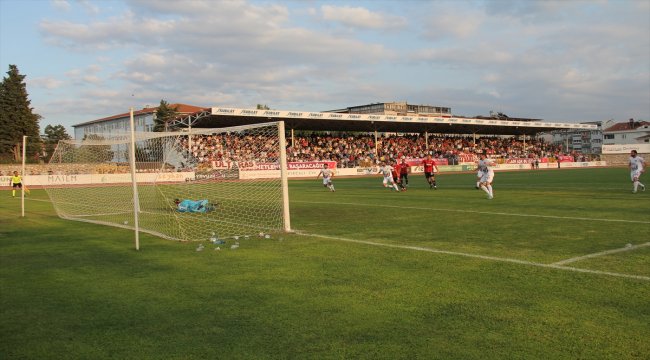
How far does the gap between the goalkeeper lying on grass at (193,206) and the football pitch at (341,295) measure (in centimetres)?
452

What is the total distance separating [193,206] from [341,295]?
1104cm

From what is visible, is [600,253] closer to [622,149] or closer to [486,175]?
[486,175]

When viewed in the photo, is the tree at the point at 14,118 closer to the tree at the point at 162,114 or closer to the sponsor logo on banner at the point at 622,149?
the tree at the point at 162,114

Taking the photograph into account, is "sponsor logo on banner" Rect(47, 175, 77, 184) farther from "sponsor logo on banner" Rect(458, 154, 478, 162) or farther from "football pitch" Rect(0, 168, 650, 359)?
"sponsor logo on banner" Rect(458, 154, 478, 162)

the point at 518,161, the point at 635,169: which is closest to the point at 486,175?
the point at 635,169

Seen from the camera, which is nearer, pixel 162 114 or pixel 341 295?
pixel 341 295

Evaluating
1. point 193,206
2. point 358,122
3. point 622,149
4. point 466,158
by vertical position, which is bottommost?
point 193,206

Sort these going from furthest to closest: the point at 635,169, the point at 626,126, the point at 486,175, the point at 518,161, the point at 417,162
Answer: the point at 626,126 → the point at 518,161 → the point at 417,162 → the point at 635,169 → the point at 486,175

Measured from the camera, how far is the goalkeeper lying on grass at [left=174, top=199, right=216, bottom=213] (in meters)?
16.1

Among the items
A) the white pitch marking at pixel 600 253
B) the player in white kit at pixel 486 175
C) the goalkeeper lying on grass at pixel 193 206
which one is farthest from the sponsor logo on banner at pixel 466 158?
the white pitch marking at pixel 600 253

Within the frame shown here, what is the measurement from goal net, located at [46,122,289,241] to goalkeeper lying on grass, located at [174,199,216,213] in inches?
1.3

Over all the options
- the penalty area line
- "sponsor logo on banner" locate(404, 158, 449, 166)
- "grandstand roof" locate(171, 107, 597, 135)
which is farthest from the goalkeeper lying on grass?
"sponsor logo on banner" locate(404, 158, 449, 166)

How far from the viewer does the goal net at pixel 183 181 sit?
13.2 meters

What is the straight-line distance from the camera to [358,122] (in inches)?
2338
